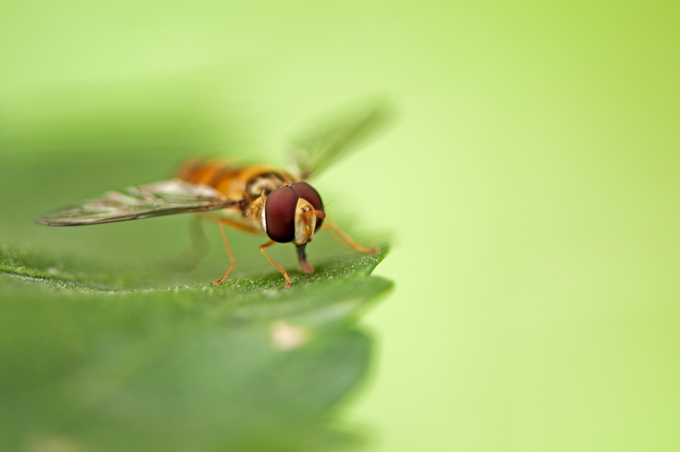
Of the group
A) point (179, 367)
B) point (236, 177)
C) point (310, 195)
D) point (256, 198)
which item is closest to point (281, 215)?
point (310, 195)

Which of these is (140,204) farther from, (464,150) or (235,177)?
(464,150)

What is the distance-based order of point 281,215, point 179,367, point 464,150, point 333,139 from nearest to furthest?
1. point 179,367
2. point 281,215
3. point 333,139
4. point 464,150

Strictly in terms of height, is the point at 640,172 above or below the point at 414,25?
below

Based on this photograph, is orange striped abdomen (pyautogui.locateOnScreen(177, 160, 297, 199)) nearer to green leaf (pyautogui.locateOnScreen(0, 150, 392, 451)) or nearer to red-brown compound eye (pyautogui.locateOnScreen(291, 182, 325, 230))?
red-brown compound eye (pyautogui.locateOnScreen(291, 182, 325, 230))

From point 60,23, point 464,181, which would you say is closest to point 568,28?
point 464,181

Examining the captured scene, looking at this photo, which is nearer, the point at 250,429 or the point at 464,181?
the point at 250,429

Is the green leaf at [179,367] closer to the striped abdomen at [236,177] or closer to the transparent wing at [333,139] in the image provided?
the striped abdomen at [236,177]

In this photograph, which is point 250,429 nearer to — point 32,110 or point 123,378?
point 123,378

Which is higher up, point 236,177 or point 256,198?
point 236,177
